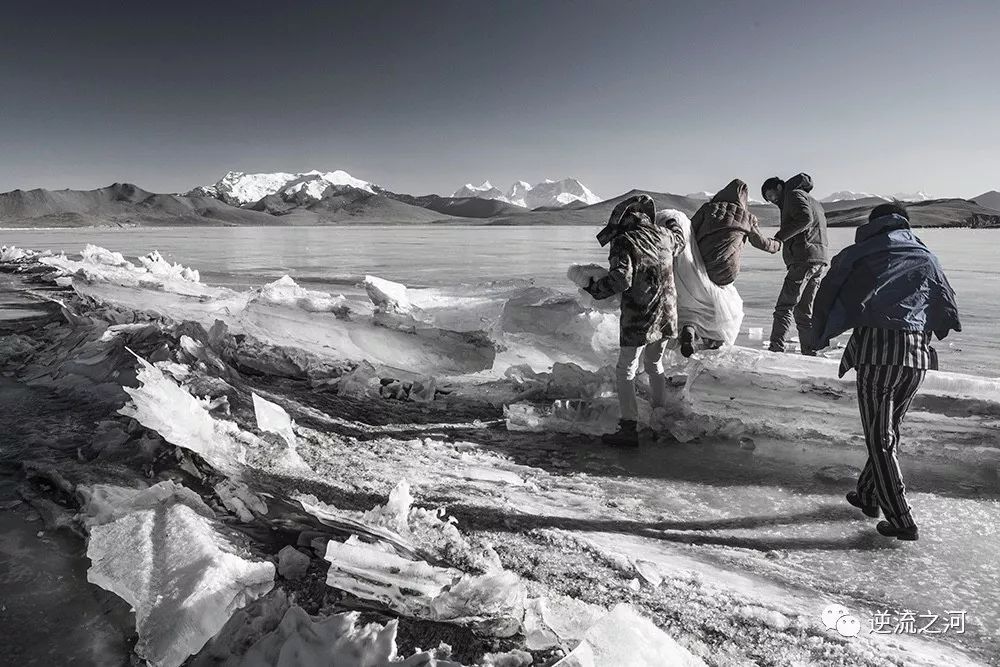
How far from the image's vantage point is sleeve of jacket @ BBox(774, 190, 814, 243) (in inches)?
187

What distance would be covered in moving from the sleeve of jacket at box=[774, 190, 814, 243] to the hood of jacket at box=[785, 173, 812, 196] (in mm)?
67

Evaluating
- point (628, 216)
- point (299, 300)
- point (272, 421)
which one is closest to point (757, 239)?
point (628, 216)

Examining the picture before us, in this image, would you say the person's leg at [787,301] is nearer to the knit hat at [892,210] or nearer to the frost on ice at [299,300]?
the knit hat at [892,210]

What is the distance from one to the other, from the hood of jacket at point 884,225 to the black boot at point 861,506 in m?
1.21

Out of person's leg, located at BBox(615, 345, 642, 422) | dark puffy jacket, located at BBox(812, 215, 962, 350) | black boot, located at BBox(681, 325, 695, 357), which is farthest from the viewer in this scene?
black boot, located at BBox(681, 325, 695, 357)

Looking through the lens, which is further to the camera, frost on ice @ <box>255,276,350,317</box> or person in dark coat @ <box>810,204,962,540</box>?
frost on ice @ <box>255,276,350,317</box>

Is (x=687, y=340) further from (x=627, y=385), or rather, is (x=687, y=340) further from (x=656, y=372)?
(x=627, y=385)

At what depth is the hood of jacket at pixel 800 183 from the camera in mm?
4863

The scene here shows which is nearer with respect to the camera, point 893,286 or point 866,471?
point 893,286

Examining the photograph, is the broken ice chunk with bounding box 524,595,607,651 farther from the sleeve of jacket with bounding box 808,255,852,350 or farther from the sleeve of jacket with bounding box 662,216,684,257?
the sleeve of jacket with bounding box 662,216,684,257

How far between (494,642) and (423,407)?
2624mm

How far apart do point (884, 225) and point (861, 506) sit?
1300mm

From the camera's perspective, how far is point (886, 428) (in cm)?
242

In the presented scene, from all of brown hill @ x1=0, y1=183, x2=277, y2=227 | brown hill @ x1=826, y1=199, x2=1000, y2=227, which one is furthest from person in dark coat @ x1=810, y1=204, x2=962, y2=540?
brown hill @ x1=0, y1=183, x2=277, y2=227
